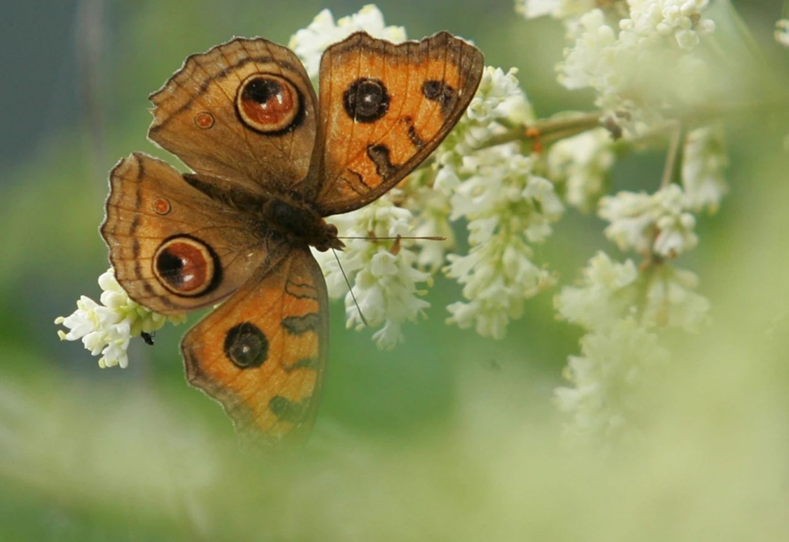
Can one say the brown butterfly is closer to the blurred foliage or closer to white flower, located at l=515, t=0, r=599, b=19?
the blurred foliage

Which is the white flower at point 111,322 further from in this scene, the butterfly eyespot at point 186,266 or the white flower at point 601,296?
the white flower at point 601,296

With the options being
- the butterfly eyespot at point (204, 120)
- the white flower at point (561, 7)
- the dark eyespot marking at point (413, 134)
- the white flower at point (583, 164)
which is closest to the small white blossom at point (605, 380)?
the white flower at point (583, 164)

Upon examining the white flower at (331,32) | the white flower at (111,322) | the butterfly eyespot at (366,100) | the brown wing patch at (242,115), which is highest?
the white flower at (331,32)

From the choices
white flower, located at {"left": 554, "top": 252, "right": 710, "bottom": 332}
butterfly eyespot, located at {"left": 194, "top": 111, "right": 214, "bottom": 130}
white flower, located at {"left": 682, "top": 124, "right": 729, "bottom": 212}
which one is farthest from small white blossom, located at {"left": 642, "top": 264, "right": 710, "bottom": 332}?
butterfly eyespot, located at {"left": 194, "top": 111, "right": 214, "bottom": 130}

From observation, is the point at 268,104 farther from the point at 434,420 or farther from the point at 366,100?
the point at 434,420

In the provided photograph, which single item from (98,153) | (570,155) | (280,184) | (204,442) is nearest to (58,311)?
(98,153)

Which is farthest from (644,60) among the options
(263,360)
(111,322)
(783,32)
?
(111,322)
